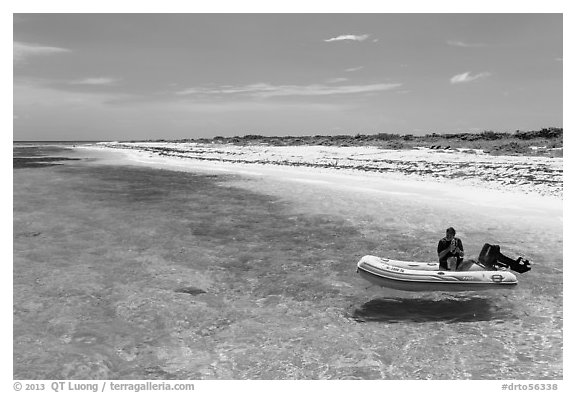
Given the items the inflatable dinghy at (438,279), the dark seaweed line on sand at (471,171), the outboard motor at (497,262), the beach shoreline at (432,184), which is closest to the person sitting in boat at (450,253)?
the inflatable dinghy at (438,279)

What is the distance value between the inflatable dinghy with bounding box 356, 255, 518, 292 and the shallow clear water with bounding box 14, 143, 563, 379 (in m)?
0.51

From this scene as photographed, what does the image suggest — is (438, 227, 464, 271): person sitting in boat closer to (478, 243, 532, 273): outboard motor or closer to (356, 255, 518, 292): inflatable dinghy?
(356, 255, 518, 292): inflatable dinghy

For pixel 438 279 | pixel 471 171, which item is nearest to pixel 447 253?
pixel 438 279


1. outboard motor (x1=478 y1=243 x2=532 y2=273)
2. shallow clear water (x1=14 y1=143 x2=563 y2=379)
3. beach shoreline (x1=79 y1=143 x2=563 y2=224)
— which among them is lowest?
shallow clear water (x1=14 y1=143 x2=563 y2=379)

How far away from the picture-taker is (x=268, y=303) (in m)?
11.3

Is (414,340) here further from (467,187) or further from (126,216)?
(467,187)

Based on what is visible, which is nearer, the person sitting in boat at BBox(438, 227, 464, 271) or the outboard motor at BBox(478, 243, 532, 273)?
the person sitting in boat at BBox(438, 227, 464, 271)

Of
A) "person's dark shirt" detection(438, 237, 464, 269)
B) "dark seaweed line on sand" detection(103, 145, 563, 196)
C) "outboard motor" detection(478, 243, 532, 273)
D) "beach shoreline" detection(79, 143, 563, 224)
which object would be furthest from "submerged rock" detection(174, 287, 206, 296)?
"dark seaweed line on sand" detection(103, 145, 563, 196)

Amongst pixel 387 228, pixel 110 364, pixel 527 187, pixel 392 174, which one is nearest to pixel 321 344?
pixel 110 364

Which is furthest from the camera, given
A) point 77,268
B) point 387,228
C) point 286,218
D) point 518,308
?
point 286,218

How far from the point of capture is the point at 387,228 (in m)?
18.7

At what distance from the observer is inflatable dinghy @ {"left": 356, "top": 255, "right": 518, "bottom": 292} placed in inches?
429
